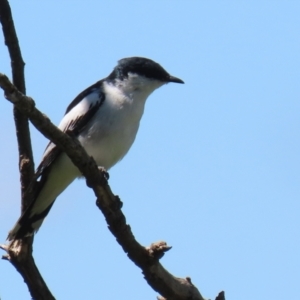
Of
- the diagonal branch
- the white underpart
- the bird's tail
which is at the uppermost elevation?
the white underpart

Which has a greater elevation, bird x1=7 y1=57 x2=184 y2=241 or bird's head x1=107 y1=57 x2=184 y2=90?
bird's head x1=107 y1=57 x2=184 y2=90

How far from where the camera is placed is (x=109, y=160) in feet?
28.8

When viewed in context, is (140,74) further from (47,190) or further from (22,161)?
(22,161)

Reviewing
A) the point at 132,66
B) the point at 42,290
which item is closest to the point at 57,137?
the point at 42,290

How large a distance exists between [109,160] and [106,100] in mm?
715

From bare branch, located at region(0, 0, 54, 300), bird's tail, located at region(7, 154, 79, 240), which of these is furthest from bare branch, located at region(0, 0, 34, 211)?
bird's tail, located at region(7, 154, 79, 240)

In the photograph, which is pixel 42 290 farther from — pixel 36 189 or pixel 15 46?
pixel 15 46

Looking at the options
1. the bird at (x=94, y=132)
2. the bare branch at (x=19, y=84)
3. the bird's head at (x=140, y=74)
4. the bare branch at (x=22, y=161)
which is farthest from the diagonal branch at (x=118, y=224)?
the bird's head at (x=140, y=74)

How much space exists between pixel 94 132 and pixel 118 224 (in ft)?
6.86

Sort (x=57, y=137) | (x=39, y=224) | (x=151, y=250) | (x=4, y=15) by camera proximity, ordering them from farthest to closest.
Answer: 1. (x=39, y=224)
2. (x=4, y=15)
3. (x=151, y=250)
4. (x=57, y=137)

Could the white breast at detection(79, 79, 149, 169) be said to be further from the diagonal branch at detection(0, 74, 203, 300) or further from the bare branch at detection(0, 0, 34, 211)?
the diagonal branch at detection(0, 74, 203, 300)

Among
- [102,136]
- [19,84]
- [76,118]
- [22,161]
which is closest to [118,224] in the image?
[22,161]

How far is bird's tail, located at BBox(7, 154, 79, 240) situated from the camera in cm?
805

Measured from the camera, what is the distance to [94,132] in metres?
8.58
